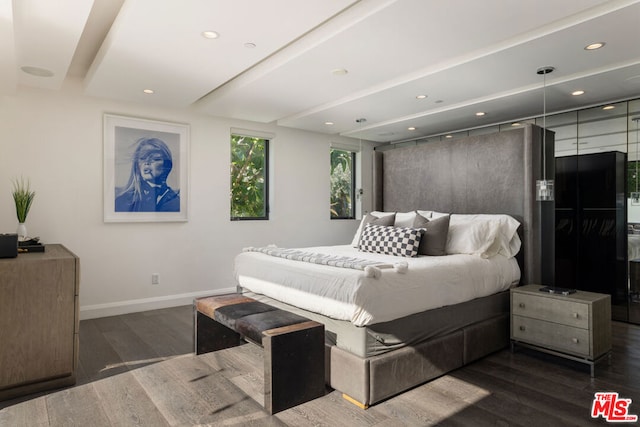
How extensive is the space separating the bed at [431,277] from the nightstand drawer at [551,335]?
150mm

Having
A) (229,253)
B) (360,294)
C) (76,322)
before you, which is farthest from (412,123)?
(76,322)

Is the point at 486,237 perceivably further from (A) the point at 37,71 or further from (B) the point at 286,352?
(A) the point at 37,71

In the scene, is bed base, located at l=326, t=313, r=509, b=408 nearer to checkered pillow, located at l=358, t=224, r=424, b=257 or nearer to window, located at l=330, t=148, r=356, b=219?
checkered pillow, located at l=358, t=224, r=424, b=257

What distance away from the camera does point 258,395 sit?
2467 millimetres

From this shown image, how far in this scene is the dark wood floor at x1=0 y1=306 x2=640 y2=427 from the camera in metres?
2.17

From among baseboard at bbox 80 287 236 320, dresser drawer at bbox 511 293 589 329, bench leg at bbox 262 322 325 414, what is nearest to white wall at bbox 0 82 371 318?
baseboard at bbox 80 287 236 320

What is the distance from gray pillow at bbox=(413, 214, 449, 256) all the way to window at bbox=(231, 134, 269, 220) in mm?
2664

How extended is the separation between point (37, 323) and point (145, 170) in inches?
94.3

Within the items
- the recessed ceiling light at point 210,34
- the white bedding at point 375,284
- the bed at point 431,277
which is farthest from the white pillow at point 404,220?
the recessed ceiling light at point 210,34

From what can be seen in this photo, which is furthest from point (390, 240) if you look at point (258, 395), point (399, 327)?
point (258, 395)

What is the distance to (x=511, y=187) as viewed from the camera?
394 cm

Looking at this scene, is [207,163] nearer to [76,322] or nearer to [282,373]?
[76,322]

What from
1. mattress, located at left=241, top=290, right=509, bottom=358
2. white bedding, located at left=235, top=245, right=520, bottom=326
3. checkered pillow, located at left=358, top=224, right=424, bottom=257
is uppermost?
checkered pillow, located at left=358, top=224, right=424, bottom=257

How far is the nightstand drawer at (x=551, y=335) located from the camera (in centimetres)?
280
